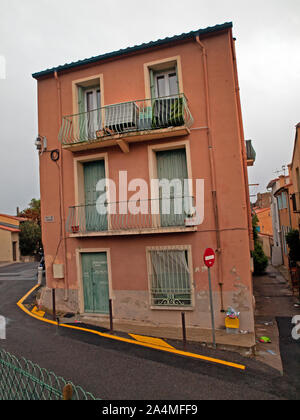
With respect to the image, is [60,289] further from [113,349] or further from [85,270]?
[113,349]

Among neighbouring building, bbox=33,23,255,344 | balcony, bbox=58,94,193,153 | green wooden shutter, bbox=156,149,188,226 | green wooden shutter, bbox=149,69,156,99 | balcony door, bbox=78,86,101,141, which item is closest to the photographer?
neighbouring building, bbox=33,23,255,344

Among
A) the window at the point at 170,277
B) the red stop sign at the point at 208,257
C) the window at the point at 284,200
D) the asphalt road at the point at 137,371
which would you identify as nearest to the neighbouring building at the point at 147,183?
the window at the point at 170,277

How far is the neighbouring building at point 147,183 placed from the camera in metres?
8.88

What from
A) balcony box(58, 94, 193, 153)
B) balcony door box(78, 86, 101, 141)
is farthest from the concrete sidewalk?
balcony door box(78, 86, 101, 141)

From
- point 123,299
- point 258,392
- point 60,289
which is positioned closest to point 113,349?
point 123,299

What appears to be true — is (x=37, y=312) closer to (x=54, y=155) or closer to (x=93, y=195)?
(x=93, y=195)

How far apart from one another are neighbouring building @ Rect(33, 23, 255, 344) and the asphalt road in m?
1.73

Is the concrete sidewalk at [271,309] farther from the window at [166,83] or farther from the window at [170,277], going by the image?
the window at [166,83]

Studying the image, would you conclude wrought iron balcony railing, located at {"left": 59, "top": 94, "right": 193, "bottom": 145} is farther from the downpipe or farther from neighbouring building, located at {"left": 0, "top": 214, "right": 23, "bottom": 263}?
neighbouring building, located at {"left": 0, "top": 214, "right": 23, "bottom": 263}

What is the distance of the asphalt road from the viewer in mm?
5176

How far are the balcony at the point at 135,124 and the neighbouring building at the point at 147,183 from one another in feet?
0.13

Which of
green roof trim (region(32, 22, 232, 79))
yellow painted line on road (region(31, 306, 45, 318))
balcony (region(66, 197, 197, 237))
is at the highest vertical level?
green roof trim (region(32, 22, 232, 79))

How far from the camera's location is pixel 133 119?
9.67m

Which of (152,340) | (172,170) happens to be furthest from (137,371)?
(172,170)
